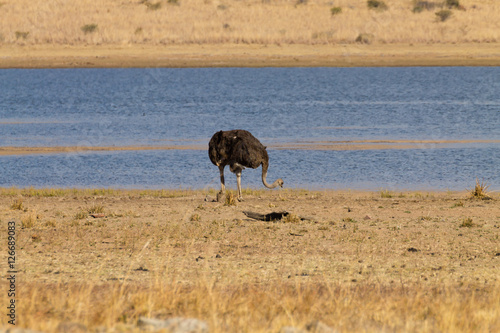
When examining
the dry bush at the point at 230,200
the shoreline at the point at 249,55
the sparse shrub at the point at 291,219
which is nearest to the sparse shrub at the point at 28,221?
the dry bush at the point at 230,200

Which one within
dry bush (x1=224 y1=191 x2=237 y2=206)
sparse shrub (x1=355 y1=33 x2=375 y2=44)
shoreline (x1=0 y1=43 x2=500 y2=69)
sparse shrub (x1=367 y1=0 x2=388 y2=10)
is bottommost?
dry bush (x1=224 y1=191 x2=237 y2=206)

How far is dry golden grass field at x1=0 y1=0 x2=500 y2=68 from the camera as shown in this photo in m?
58.0

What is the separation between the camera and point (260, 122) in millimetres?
36594

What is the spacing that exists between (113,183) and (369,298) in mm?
13927

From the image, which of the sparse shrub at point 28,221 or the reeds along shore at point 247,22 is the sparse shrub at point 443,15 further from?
the sparse shrub at point 28,221

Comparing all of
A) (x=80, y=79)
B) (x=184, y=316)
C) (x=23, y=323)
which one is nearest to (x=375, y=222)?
(x=184, y=316)

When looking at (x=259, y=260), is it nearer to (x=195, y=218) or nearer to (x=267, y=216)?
(x=267, y=216)

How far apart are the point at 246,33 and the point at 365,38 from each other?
989cm

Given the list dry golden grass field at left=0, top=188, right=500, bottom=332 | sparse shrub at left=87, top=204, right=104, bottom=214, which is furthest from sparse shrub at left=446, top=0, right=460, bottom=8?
sparse shrub at left=87, top=204, right=104, bottom=214

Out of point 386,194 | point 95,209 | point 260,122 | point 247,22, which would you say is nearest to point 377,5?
point 247,22

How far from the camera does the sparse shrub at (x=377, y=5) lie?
77056 mm

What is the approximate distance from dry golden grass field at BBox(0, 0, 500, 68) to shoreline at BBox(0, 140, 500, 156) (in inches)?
1090

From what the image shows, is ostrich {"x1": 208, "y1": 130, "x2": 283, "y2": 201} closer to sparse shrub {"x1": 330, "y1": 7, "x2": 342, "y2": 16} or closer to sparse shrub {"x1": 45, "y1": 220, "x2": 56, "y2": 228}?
sparse shrub {"x1": 45, "y1": 220, "x2": 56, "y2": 228}

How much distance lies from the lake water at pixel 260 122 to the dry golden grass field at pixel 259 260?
3.65 meters
